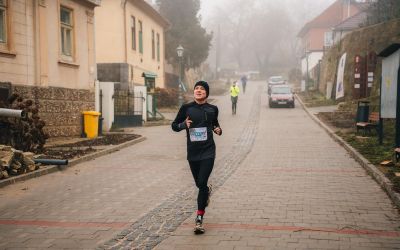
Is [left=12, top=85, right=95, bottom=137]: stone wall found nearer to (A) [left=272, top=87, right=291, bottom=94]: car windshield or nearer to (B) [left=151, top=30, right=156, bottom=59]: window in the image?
(B) [left=151, top=30, right=156, bottom=59]: window

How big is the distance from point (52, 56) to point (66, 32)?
1.60m

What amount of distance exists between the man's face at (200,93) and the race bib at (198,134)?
1.26ft

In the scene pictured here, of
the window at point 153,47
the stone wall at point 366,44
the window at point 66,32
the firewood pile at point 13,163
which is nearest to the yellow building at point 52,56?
the window at point 66,32

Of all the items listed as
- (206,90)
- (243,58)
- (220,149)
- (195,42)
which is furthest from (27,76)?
(243,58)

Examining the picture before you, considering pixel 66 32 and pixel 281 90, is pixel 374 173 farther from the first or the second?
pixel 281 90

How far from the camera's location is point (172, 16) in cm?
4803

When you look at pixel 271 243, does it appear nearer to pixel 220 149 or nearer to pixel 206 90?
pixel 206 90

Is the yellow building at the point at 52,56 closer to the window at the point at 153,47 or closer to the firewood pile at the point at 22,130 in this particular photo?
the firewood pile at the point at 22,130

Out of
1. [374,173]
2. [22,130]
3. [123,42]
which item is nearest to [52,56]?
[22,130]

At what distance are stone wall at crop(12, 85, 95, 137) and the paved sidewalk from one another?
6.79 m

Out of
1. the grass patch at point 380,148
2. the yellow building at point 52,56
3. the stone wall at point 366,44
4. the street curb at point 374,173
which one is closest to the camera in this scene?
the street curb at point 374,173

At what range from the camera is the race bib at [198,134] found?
600 centimetres

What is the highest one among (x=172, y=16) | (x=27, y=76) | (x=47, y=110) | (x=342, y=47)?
(x=172, y=16)

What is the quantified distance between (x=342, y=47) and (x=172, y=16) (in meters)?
20.4
